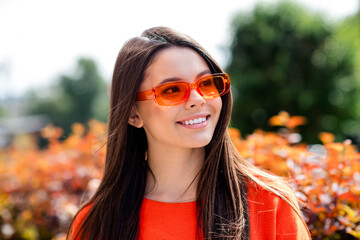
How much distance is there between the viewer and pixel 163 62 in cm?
169

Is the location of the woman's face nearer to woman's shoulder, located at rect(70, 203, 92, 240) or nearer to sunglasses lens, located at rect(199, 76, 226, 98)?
sunglasses lens, located at rect(199, 76, 226, 98)

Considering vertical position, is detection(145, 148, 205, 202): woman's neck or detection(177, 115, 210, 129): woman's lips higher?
detection(177, 115, 210, 129): woman's lips

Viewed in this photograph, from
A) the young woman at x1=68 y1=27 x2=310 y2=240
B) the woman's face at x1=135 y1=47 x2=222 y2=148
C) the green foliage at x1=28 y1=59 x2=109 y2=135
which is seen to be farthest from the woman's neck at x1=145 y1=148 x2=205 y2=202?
the green foliage at x1=28 y1=59 x2=109 y2=135

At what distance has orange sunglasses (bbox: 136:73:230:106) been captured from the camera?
5.34 ft

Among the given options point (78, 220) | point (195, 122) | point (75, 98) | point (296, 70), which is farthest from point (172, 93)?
point (75, 98)

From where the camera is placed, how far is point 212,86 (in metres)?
1.67

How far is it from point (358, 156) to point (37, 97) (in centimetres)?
5496

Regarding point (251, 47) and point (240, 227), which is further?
point (251, 47)

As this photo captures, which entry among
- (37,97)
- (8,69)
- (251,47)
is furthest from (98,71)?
(251,47)

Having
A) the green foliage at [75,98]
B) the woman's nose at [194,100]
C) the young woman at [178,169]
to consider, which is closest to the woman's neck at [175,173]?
the young woman at [178,169]

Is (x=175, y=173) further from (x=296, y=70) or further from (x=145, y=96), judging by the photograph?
(x=296, y=70)

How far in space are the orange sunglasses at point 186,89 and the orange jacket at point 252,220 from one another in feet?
1.57

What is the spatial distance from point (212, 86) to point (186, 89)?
0.44 ft

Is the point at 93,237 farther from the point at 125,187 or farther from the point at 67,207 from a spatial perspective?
the point at 67,207
